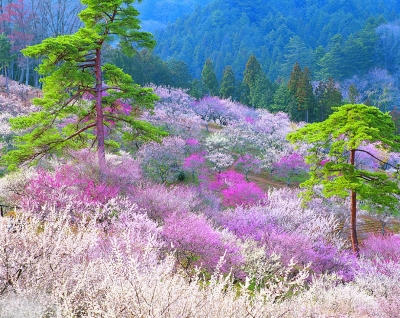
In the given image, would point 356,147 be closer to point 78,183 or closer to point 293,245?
point 293,245

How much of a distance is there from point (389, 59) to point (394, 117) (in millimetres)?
41873

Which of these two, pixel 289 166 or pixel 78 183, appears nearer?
pixel 78 183

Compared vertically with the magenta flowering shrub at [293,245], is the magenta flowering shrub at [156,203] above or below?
above

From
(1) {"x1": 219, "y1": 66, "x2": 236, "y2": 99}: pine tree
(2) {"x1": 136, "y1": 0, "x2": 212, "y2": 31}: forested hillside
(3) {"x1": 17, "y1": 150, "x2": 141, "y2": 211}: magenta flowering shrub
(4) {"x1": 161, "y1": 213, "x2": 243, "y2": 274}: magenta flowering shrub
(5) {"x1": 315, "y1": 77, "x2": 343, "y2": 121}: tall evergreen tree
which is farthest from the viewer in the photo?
(2) {"x1": 136, "y1": 0, "x2": 212, "y2": 31}: forested hillside

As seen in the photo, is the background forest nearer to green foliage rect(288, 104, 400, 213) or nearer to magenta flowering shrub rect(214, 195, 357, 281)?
green foliage rect(288, 104, 400, 213)

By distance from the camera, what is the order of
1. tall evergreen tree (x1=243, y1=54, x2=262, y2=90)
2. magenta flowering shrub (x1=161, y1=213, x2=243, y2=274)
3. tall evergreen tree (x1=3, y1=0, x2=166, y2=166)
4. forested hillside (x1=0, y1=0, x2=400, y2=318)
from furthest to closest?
1. tall evergreen tree (x1=243, y1=54, x2=262, y2=90)
2. tall evergreen tree (x1=3, y1=0, x2=166, y2=166)
3. magenta flowering shrub (x1=161, y1=213, x2=243, y2=274)
4. forested hillside (x1=0, y1=0, x2=400, y2=318)

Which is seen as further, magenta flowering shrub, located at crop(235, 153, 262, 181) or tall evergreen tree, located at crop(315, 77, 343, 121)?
tall evergreen tree, located at crop(315, 77, 343, 121)

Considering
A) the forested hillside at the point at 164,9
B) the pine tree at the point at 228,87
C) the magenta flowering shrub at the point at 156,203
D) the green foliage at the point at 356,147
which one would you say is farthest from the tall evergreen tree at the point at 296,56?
the magenta flowering shrub at the point at 156,203

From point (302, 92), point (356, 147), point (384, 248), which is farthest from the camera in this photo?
point (302, 92)

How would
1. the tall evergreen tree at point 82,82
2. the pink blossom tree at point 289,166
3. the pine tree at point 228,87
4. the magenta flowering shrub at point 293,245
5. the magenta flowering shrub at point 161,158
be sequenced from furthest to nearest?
the pine tree at point 228,87, the pink blossom tree at point 289,166, the magenta flowering shrub at point 161,158, the magenta flowering shrub at point 293,245, the tall evergreen tree at point 82,82

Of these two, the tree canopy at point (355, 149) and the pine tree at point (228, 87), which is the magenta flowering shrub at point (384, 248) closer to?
the tree canopy at point (355, 149)

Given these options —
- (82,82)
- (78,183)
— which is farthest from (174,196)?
(82,82)

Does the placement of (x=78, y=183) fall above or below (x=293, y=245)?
above

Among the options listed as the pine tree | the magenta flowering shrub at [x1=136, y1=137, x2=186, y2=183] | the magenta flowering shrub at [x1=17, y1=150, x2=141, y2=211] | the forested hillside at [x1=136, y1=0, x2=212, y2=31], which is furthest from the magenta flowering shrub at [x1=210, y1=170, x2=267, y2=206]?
the forested hillside at [x1=136, y1=0, x2=212, y2=31]
